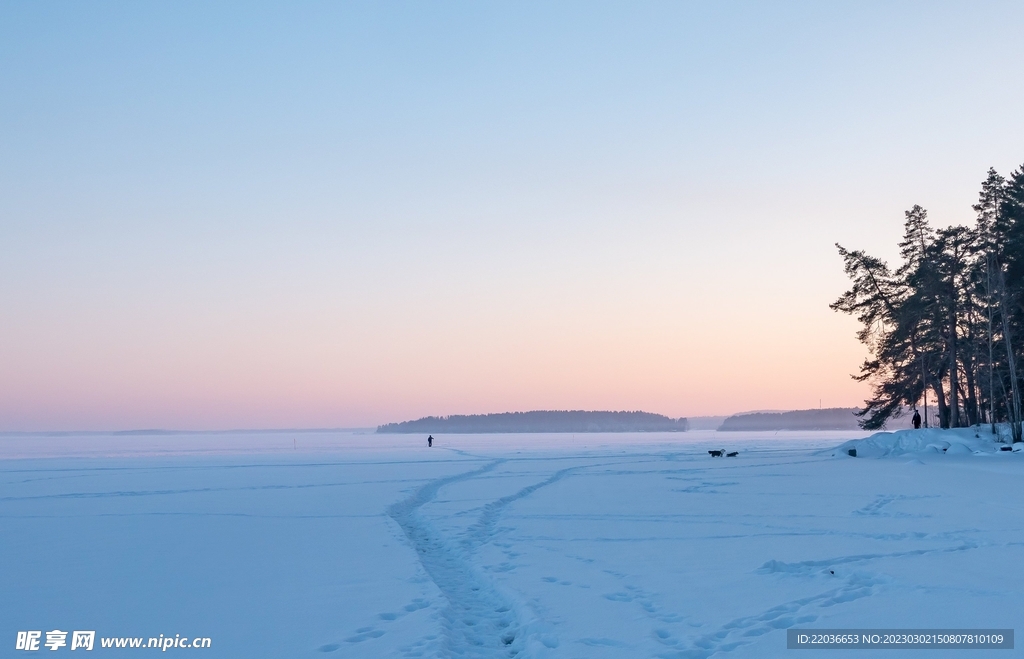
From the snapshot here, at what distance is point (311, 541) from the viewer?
12945 mm

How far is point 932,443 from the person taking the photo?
35.2 metres

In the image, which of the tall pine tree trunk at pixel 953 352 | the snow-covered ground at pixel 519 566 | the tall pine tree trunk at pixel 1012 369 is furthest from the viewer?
the tall pine tree trunk at pixel 953 352

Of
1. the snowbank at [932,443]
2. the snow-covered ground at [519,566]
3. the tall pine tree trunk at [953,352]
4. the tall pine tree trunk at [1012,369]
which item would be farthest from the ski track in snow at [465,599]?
the tall pine tree trunk at [953,352]

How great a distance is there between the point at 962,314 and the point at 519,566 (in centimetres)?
3940

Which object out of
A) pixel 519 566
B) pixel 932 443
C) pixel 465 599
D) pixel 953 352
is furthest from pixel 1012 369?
pixel 465 599

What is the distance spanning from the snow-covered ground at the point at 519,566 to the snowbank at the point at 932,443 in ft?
48.3

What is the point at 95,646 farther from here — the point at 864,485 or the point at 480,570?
the point at 864,485

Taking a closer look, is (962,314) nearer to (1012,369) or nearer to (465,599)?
(1012,369)

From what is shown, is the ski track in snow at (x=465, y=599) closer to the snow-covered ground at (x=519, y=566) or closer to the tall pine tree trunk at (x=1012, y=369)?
the snow-covered ground at (x=519, y=566)

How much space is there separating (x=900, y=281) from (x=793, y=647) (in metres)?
44.1

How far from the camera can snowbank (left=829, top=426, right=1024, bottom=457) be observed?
1330 inches

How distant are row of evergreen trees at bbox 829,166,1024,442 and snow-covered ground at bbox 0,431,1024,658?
20.1 m

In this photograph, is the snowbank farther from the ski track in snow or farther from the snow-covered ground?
the ski track in snow

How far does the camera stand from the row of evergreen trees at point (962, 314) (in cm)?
3681
